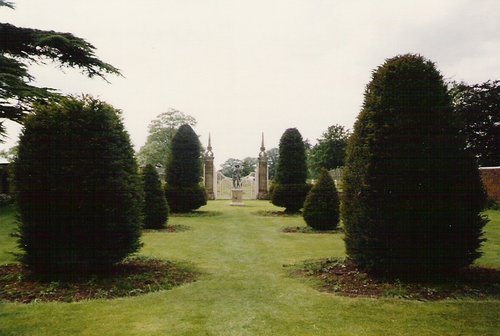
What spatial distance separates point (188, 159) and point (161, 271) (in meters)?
13.4

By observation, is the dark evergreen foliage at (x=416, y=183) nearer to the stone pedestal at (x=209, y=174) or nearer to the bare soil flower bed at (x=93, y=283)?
the bare soil flower bed at (x=93, y=283)

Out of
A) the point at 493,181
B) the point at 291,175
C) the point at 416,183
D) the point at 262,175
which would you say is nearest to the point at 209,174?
the point at 262,175

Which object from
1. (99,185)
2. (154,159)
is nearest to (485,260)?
(99,185)

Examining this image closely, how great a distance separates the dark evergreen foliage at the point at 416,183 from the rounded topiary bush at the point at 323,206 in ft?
25.0

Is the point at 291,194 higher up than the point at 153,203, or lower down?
higher up

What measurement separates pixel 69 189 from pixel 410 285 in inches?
224

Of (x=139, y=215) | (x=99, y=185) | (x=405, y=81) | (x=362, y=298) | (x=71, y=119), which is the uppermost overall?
(x=405, y=81)

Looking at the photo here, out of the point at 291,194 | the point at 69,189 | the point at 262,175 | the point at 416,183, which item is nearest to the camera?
the point at 416,183

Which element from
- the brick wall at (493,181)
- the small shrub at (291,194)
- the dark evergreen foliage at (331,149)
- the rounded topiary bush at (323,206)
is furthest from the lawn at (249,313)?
the dark evergreen foliage at (331,149)

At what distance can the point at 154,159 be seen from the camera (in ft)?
168

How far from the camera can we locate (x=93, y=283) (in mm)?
6484

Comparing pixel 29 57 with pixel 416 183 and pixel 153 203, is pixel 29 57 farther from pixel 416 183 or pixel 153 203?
pixel 416 183

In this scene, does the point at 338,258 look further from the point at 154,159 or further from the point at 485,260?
the point at 154,159

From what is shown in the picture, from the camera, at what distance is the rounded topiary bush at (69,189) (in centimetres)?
653
